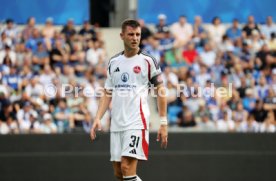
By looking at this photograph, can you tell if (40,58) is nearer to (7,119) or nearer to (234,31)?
(7,119)

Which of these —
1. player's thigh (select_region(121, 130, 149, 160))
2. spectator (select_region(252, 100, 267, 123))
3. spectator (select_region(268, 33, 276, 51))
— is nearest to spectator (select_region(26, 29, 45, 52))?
spectator (select_region(252, 100, 267, 123))

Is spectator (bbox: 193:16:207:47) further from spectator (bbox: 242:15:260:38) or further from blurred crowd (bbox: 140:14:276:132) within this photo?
spectator (bbox: 242:15:260:38)

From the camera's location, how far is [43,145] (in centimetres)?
1426

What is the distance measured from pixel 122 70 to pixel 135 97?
1.19 ft

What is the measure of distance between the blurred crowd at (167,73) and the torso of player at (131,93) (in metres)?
4.61

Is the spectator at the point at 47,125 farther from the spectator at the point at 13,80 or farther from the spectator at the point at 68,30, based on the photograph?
the spectator at the point at 68,30

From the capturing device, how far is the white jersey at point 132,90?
33.0 ft

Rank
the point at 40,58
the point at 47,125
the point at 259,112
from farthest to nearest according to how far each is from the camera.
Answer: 1. the point at 40,58
2. the point at 259,112
3. the point at 47,125

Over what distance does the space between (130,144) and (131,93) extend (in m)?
0.62

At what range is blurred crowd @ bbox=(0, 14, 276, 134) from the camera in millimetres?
15275

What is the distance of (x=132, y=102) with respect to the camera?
1008cm

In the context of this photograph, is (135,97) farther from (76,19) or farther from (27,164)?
(76,19)

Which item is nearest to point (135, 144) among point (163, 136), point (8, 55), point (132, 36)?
point (163, 136)

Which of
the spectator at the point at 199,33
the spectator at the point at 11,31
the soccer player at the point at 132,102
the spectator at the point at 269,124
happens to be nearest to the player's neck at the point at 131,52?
the soccer player at the point at 132,102
